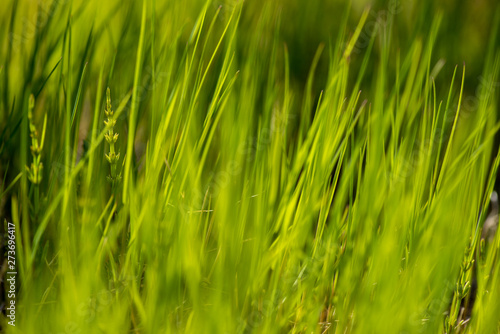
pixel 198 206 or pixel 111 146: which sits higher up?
pixel 111 146

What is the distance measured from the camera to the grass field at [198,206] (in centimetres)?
78

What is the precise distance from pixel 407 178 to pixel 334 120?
0.21 meters

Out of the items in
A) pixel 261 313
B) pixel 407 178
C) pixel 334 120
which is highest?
pixel 334 120

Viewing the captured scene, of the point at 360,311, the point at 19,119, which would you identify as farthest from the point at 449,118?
the point at 19,119

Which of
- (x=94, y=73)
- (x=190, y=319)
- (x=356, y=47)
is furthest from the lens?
(x=356, y=47)

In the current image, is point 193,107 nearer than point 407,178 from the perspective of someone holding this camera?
Yes

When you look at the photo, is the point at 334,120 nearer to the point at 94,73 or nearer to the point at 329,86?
the point at 329,86

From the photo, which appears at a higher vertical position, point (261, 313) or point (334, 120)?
point (334, 120)

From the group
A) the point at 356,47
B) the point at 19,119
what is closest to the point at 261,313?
the point at 19,119

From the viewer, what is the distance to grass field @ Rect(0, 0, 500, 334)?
2.56 ft

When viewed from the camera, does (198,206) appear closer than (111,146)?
No

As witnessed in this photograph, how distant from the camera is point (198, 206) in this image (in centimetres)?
88

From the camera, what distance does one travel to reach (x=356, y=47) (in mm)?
1251

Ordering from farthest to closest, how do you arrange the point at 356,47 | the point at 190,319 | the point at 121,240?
the point at 356,47, the point at 121,240, the point at 190,319
